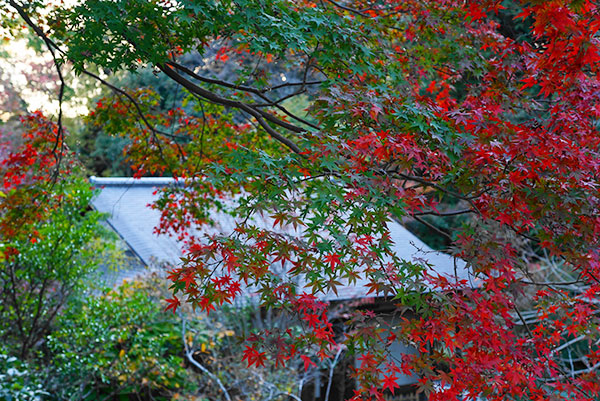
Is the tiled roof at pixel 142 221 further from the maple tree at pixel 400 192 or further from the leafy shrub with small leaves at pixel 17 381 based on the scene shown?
the maple tree at pixel 400 192

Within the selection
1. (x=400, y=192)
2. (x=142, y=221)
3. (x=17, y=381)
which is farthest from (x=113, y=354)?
(x=400, y=192)

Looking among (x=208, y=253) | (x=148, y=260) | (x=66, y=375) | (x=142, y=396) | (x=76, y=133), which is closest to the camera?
(x=208, y=253)

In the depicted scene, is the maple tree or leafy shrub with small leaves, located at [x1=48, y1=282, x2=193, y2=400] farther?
leafy shrub with small leaves, located at [x1=48, y1=282, x2=193, y2=400]

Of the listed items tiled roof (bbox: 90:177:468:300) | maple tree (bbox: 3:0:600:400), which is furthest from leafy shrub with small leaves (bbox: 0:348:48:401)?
maple tree (bbox: 3:0:600:400)

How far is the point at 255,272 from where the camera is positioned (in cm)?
168

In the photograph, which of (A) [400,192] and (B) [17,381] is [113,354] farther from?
(A) [400,192]

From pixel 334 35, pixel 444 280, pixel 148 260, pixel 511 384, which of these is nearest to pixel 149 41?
pixel 334 35

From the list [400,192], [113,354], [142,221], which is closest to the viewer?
[400,192]

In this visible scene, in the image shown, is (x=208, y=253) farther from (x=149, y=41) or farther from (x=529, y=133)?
(x=529, y=133)

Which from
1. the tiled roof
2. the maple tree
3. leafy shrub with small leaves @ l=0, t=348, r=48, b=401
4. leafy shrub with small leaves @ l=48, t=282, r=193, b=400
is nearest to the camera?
the maple tree

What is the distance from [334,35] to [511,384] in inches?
61.2

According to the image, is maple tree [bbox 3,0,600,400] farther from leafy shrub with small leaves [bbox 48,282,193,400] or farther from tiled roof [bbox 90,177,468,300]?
tiled roof [bbox 90,177,468,300]

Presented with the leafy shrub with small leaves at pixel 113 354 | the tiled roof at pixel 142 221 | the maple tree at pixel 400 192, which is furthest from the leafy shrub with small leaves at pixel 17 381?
the maple tree at pixel 400 192

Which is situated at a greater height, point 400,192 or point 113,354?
point 400,192
